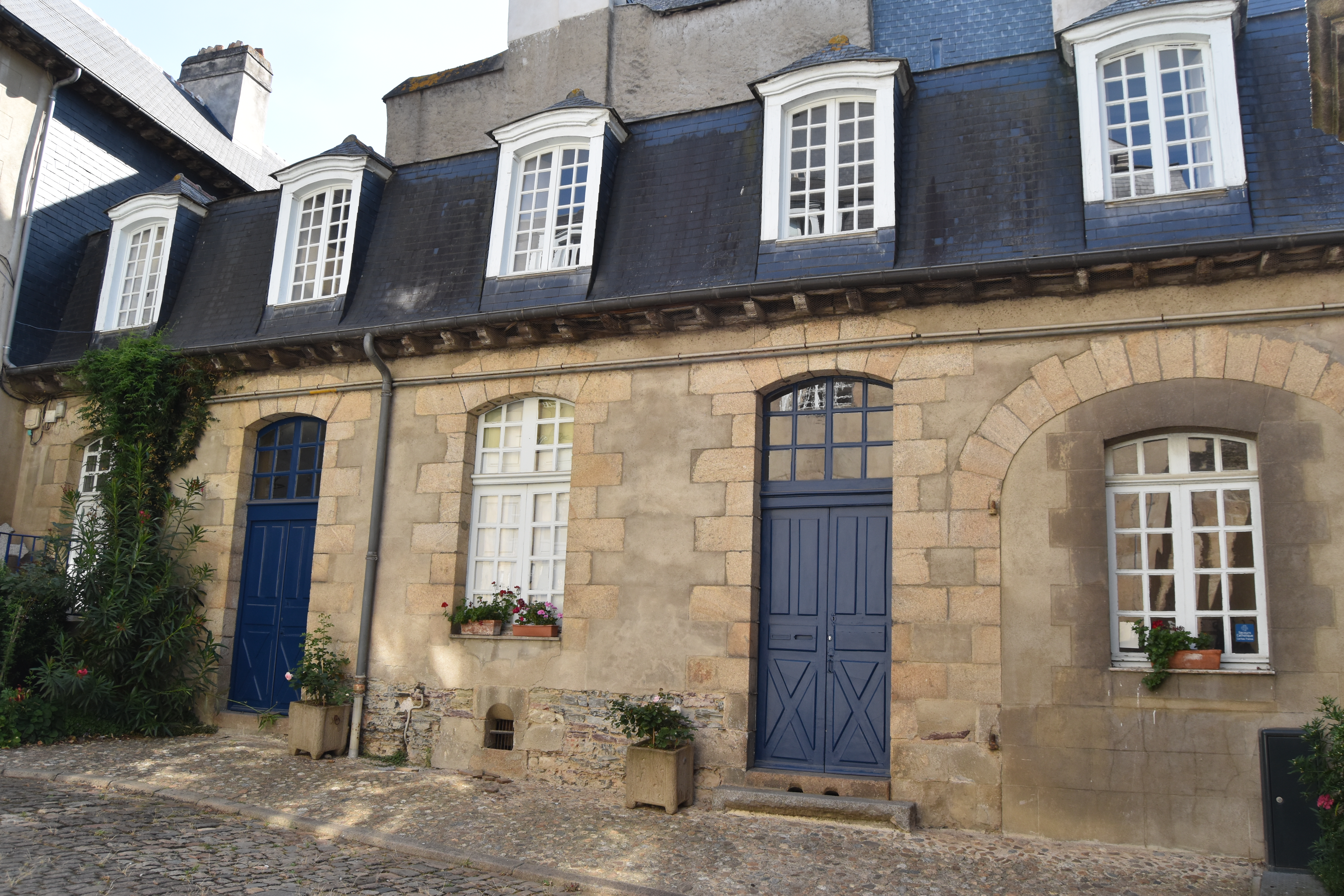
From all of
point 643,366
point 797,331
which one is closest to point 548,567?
point 643,366

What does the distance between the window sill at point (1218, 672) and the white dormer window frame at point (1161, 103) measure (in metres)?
3.12

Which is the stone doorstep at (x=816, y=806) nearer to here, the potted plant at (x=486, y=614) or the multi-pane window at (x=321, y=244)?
the potted plant at (x=486, y=614)

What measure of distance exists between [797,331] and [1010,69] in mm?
2647

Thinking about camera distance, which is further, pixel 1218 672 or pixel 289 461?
pixel 289 461

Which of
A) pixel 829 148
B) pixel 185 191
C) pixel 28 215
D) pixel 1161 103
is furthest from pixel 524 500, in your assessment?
pixel 28 215

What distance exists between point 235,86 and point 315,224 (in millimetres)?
5961

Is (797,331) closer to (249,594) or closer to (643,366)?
(643,366)

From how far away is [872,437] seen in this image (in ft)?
24.7

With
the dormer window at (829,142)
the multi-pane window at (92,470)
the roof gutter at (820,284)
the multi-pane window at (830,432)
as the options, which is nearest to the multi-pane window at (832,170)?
the dormer window at (829,142)

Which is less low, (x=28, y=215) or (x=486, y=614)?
(x=28, y=215)

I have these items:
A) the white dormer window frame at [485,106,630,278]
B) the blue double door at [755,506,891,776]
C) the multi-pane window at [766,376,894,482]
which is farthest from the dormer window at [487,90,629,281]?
the blue double door at [755,506,891,776]

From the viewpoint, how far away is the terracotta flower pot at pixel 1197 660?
6.17m

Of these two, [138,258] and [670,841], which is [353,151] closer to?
[138,258]

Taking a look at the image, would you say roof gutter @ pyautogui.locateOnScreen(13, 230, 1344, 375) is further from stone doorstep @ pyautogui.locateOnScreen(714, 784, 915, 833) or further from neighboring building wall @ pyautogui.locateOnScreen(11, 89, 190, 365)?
stone doorstep @ pyautogui.locateOnScreen(714, 784, 915, 833)
